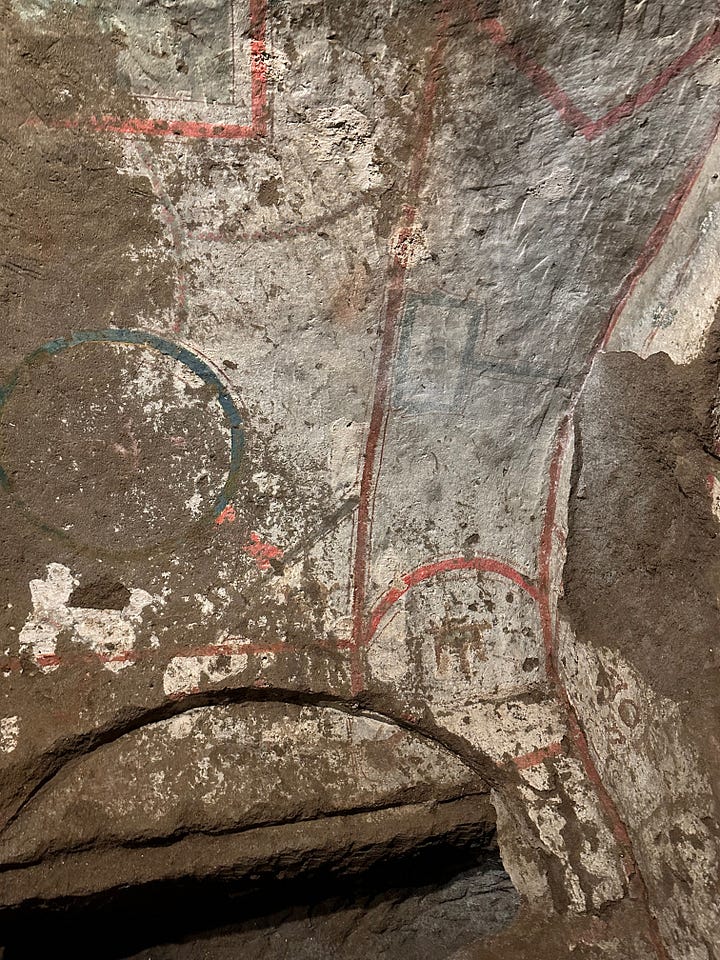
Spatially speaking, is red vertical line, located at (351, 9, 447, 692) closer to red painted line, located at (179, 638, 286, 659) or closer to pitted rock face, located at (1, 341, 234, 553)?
red painted line, located at (179, 638, 286, 659)

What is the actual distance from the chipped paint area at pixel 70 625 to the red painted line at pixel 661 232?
178 cm

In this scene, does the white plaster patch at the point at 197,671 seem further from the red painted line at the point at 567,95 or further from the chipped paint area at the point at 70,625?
the red painted line at the point at 567,95

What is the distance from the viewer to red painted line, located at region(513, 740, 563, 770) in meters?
2.79

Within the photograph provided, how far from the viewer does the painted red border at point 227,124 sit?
221 centimetres

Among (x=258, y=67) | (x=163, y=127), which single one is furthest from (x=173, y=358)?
(x=258, y=67)

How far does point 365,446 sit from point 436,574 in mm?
532

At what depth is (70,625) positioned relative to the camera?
264 centimetres

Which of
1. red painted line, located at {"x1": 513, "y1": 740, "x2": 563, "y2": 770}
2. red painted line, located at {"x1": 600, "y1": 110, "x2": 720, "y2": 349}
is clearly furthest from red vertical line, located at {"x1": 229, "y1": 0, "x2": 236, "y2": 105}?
red painted line, located at {"x1": 513, "y1": 740, "x2": 563, "y2": 770}

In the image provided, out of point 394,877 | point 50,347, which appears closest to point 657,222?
point 50,347

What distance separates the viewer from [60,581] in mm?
2607

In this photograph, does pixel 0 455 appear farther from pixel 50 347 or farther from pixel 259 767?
→ pixel 259 767

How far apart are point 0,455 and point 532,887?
7.67 feet

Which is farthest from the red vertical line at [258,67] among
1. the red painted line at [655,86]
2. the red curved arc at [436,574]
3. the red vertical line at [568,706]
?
the red curved arc at [436,574]

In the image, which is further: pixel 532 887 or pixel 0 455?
pixel 532 887
